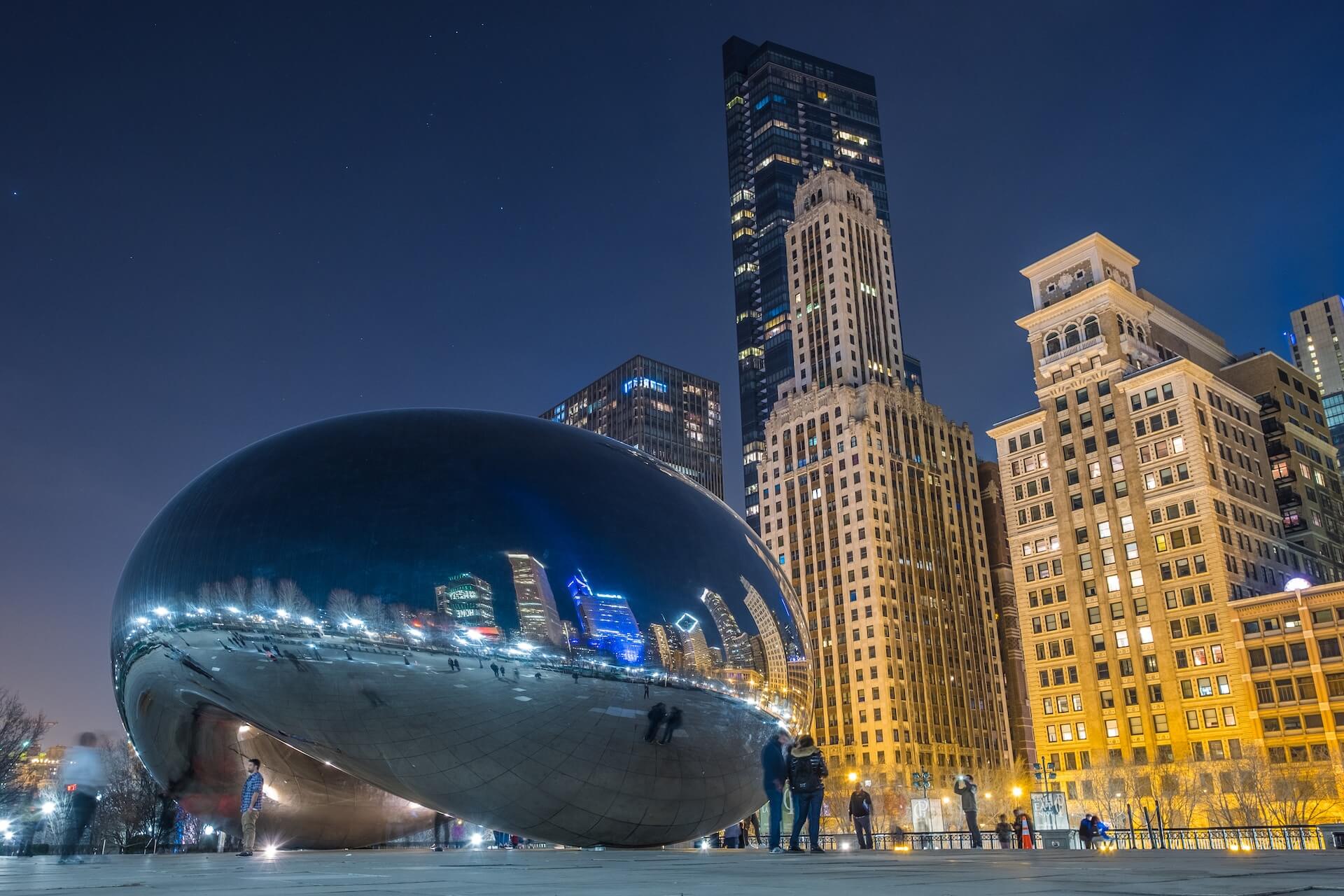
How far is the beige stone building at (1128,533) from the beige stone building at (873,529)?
80.8ft

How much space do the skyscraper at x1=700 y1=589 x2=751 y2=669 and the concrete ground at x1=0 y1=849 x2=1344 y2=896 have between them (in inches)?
100

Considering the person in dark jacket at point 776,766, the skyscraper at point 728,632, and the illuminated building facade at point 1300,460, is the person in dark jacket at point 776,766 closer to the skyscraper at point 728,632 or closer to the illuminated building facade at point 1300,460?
the skyscraper at point 728,632

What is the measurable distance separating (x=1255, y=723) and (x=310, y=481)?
Answer: 100 metres

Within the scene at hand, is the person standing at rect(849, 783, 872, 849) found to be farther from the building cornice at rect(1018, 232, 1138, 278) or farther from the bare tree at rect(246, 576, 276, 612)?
the building cornice at rect(1018, 232, 1138, 278)

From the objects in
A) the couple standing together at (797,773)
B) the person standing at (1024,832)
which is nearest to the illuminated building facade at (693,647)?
the couple standing together at (797,773)

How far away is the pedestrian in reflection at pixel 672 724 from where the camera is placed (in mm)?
12898

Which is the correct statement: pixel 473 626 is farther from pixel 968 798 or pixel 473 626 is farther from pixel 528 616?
pixel 968 798

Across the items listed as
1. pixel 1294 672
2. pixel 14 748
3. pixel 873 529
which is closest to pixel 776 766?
pixel 14 748

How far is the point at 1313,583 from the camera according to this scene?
363 ft

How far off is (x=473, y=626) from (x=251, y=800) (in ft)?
21.5

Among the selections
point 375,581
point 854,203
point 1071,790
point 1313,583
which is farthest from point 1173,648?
point 375,581

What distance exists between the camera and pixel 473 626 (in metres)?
12.2

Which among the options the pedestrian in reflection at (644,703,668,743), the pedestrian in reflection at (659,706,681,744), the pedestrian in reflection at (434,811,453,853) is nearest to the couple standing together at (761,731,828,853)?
the pedestrian in reflection at (659,706,681,744)

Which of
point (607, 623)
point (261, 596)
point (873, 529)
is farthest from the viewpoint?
point (873, 529)
